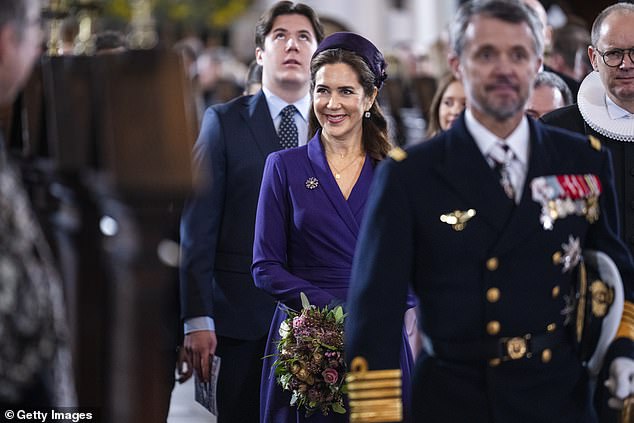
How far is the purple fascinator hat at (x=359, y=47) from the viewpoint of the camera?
14.9 feet

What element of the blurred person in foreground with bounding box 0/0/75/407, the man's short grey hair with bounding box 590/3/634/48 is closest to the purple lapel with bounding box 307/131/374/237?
the man's short grey hair with bounding box 590/3/634/48

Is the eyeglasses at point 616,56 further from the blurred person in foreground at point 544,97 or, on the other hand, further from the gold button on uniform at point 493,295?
the gold button on uniform at point 493,295

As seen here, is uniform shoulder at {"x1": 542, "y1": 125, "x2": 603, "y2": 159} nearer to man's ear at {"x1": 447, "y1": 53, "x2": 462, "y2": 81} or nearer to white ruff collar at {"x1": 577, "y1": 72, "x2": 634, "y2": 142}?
man's ear at {"x1": 447, "y1": 53, "x2": 462, "y2": 81}

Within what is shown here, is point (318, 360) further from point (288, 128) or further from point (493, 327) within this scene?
point (288, 128)

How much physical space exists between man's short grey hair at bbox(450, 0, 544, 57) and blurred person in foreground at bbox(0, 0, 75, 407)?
1162 mm

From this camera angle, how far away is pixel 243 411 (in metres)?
5.01

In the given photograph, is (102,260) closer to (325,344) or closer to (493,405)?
(493,405)

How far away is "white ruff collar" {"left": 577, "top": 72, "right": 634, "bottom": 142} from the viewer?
15.1 feet

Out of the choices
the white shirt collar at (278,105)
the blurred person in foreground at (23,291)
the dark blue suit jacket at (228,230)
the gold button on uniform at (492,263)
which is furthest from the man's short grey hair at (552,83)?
the blurred person in foreground at (23,291)

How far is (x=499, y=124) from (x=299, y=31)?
7.19 ft

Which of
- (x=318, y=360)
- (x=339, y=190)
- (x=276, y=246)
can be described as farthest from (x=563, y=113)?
(x=318, y=360)

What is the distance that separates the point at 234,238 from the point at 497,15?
2.07 metres

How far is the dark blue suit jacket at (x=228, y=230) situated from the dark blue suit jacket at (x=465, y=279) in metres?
1.71

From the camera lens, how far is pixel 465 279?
3.28m
